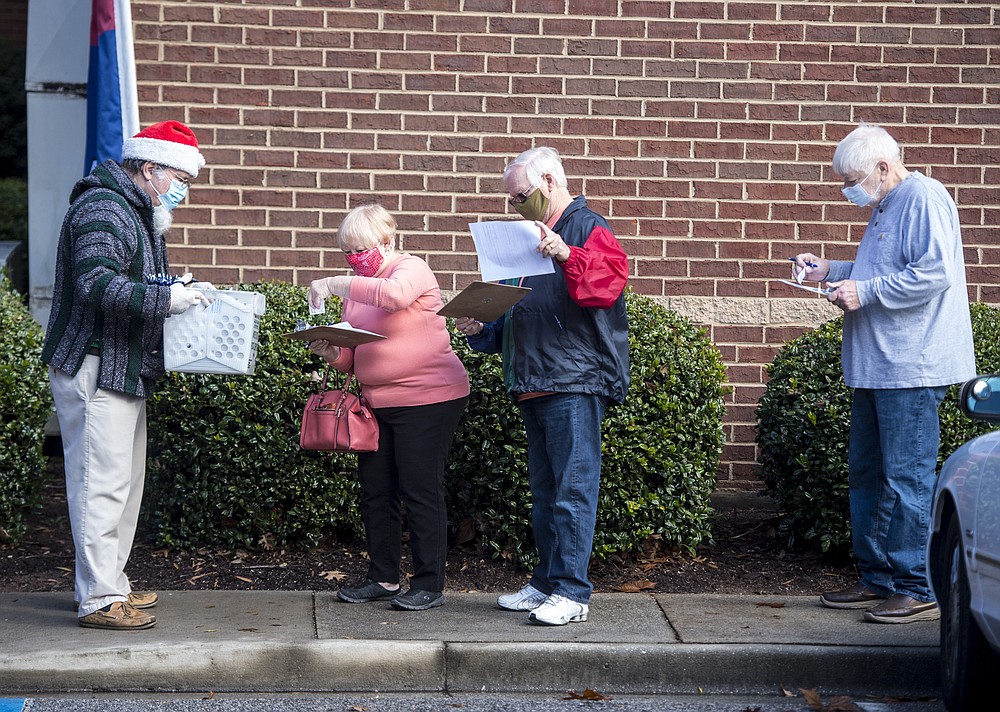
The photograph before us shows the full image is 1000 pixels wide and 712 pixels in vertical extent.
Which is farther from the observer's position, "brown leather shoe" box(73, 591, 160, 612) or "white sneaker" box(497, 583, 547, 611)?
"white sneaker" box(497, 583, 547, 611)

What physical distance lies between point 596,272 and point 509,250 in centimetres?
33

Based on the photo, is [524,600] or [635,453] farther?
[635,453]

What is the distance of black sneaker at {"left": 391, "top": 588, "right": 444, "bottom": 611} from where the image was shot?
498 cm

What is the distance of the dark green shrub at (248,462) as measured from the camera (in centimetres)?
568

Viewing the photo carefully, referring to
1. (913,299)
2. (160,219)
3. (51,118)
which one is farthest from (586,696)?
(51,118)

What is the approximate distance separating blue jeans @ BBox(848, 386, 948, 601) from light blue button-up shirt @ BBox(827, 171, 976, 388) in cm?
9

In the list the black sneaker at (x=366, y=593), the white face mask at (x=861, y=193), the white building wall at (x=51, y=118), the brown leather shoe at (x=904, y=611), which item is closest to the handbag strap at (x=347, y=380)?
the black sneaker at (x=366, y=593)

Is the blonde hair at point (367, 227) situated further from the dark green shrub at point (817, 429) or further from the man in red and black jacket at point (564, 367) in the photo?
the dark green shrub at point (817, 429)

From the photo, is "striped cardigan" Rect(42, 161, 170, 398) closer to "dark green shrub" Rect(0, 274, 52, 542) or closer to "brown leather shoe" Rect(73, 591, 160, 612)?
"brown leather shoe" Rect(73, 591, 160, 612)

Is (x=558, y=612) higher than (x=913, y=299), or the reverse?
(x=913, y=299)

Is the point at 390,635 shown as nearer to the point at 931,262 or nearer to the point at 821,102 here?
the point at 931,262

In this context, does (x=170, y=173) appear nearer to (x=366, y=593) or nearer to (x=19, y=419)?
(x=19, y=419)

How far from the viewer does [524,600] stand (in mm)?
5031

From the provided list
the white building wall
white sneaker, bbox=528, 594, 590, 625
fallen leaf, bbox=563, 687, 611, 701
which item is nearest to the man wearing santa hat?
white sneaker, bbox=528, 594, 590, 625
